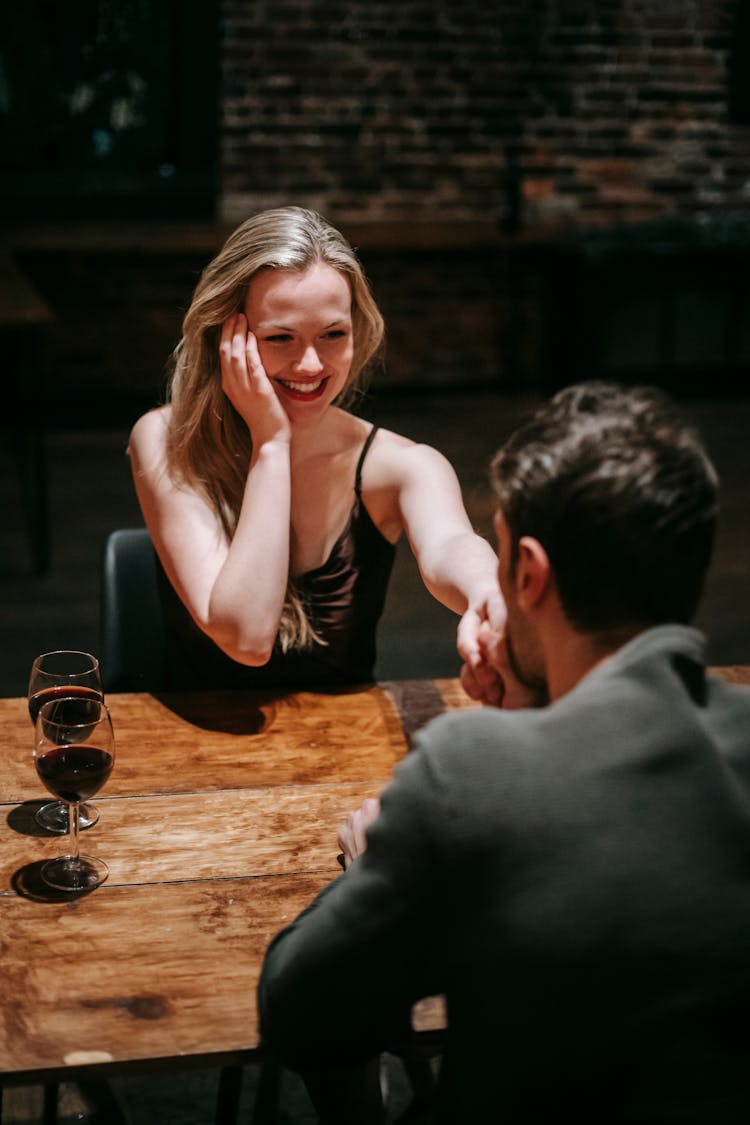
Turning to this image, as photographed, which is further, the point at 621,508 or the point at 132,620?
the point at 132,620

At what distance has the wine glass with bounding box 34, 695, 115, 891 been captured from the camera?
4.25 ft

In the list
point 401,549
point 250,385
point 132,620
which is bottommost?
point 401,549

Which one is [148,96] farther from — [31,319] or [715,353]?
[715,353]

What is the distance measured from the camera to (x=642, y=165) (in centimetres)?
600

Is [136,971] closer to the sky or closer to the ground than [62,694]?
closer to the ground

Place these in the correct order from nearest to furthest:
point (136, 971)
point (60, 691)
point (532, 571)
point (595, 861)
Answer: point (595, 861) < point (532, 571) < point (136, 971) < point (60, 691)

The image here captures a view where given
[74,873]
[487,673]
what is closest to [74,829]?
[74,873]

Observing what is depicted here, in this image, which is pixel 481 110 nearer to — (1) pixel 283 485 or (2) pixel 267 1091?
(1) pixel 283 485

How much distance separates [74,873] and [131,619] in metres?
0.72

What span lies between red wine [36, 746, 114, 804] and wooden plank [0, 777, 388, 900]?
0.37ft

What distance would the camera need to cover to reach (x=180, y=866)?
137cm

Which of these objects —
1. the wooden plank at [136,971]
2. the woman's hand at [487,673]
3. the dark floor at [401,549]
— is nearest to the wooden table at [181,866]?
the wooden plank at [136,971]

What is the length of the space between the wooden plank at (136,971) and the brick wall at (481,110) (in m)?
4.84

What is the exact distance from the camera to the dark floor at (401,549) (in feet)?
12.5
